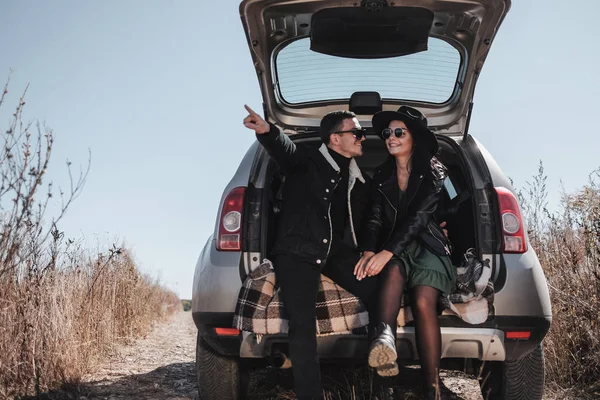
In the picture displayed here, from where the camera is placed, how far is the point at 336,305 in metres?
3.06

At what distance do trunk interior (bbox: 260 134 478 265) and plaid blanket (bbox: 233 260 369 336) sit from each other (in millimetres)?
152

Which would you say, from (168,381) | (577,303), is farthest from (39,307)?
(577,303)

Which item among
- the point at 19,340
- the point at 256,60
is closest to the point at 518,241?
the point at 256,60

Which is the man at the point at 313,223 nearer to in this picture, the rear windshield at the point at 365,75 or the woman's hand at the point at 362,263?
the woman's hand at the point at 362,263

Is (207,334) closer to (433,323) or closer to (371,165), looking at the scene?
(433,323)

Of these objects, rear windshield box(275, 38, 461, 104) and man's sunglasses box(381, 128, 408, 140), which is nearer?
man's sunglasses box(381, 128, 408, 140)

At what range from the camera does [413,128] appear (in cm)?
344

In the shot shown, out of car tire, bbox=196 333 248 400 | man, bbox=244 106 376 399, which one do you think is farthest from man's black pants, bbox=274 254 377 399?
car tire, bbox=196 333 248 400

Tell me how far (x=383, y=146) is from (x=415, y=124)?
28.8 inches

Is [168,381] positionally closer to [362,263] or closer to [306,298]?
[306,298]

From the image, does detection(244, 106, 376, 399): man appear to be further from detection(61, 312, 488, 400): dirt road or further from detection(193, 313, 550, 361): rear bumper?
detection(61, 312, 488, 400): dirt road

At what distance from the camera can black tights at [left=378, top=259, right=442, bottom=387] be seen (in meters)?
2.84

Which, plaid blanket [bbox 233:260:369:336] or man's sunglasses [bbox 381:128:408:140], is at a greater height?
man's sunglasses [bbox 381:128:408:140]

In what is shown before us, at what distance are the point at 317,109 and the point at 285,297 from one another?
4.43ft
